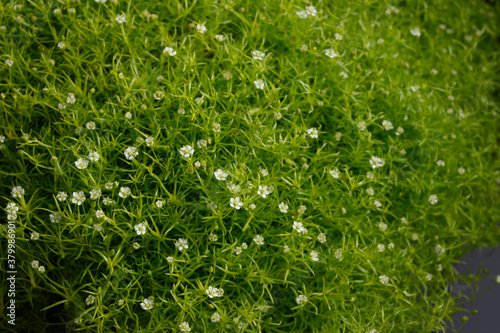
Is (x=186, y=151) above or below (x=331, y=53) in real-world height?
below

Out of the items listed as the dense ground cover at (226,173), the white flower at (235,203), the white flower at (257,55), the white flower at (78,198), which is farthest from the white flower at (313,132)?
the white flower at (78,198)

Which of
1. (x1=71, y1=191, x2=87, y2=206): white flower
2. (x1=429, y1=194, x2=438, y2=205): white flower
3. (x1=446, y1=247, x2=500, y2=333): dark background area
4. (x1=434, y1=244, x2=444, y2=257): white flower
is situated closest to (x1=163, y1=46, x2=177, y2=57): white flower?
(x1=71, y1=191, x2=87, y2=206): white flower

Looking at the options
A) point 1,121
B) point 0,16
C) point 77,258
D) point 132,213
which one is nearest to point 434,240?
point 132,213

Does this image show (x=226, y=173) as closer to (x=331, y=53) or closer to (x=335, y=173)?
(x=335, y=173)

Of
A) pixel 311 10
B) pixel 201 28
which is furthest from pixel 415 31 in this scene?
pixel 201 28

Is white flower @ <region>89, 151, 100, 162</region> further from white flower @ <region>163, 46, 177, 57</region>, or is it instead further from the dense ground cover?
white flower @ <region>163, 46, 177, 57</region>

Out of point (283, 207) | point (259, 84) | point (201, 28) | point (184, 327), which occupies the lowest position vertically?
point (184, 327)
